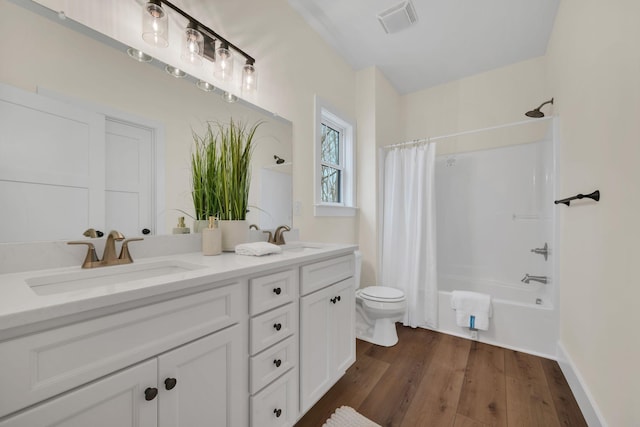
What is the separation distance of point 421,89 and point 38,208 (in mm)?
3470

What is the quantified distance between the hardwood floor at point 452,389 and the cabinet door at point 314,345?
20 centimetres

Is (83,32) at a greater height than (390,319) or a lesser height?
greater

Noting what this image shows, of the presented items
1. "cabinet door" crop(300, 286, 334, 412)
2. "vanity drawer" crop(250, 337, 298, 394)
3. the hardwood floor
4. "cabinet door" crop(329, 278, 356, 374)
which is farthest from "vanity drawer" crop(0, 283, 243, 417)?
the hardwood floor

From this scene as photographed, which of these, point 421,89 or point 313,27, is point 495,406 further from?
point 421,89

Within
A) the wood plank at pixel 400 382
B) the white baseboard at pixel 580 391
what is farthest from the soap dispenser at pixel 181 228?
the white baseboard at pixel 580 391

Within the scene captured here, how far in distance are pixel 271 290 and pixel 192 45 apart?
123cm

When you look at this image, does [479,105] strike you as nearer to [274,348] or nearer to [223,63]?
[223,63]

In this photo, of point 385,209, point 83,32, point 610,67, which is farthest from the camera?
point 385,209

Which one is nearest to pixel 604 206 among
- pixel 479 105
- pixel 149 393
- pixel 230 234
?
pixel 230 234

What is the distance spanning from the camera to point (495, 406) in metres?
1.44

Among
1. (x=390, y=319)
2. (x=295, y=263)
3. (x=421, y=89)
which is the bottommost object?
(x=390, y=319)

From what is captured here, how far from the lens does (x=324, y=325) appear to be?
1.37m

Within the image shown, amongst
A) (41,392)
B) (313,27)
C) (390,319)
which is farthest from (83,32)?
(390,319)

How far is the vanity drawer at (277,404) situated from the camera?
3.26 feet
